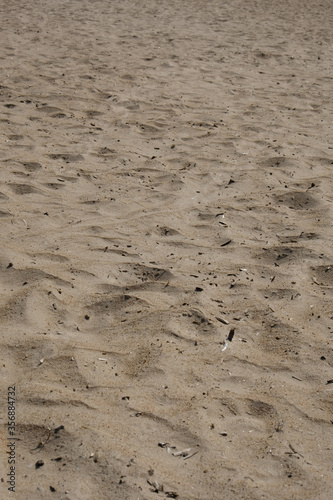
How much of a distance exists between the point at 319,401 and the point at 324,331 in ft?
1.59

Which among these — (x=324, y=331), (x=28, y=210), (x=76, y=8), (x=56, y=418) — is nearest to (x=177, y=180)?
(x=28, y=210)

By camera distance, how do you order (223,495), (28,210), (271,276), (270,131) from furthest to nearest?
(270,131) → (28,210) → (271,276) → (223,495)

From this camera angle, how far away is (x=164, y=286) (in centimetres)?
314

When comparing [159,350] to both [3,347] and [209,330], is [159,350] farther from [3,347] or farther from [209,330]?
[3,347]

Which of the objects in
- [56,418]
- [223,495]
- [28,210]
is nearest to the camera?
[223,495]

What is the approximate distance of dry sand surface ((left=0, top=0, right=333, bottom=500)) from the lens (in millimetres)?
2195

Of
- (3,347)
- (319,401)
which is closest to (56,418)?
(3,347)

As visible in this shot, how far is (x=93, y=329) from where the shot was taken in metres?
2.81

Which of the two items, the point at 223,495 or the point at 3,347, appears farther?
the point at 3,347

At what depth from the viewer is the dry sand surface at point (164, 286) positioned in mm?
2195

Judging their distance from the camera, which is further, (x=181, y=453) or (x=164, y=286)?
(x=164, y=286)

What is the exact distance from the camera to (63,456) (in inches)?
84.2

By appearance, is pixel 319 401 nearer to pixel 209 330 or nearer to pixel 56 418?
pixel 209 330

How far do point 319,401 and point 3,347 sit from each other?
1.38 metres
